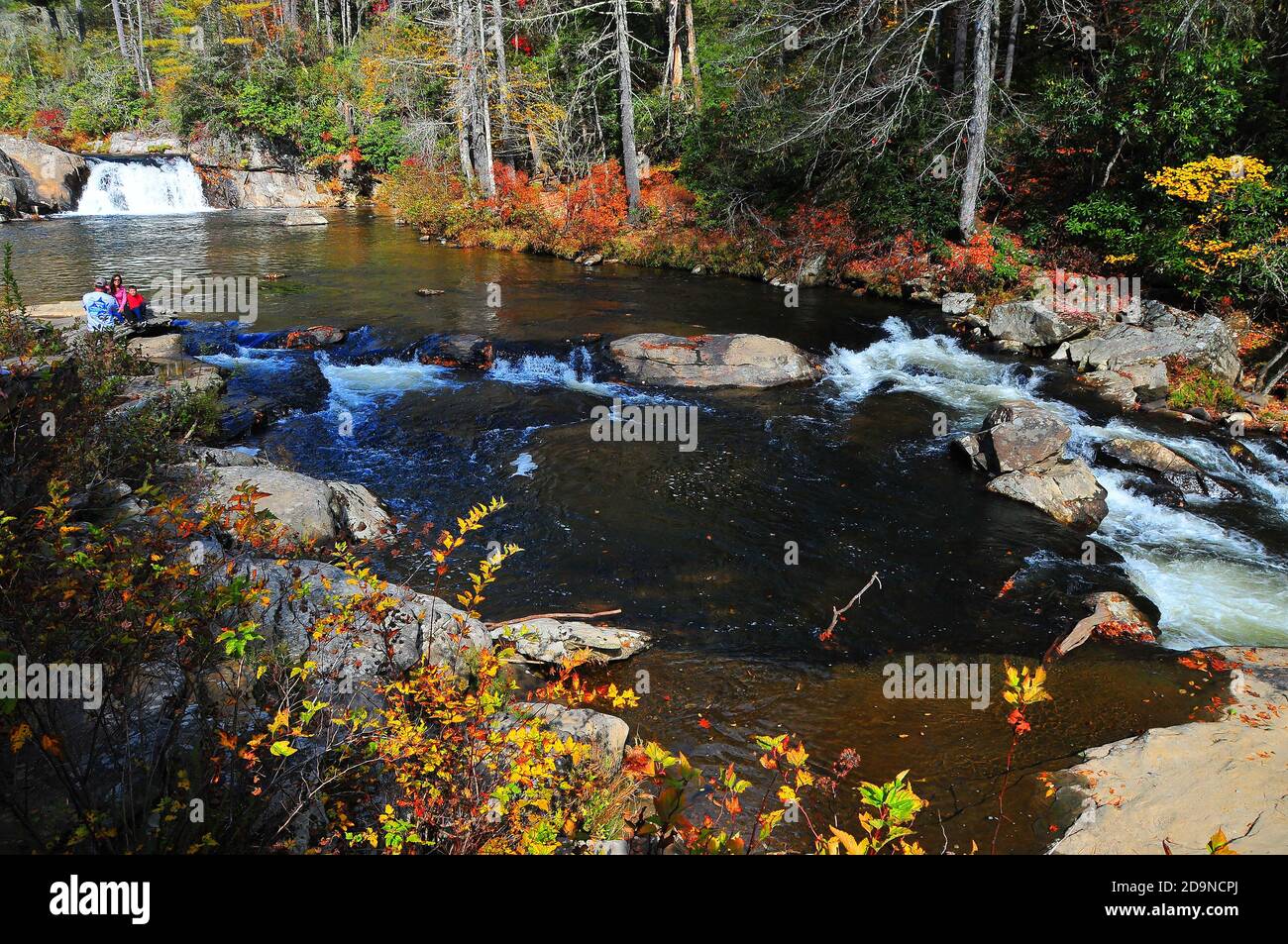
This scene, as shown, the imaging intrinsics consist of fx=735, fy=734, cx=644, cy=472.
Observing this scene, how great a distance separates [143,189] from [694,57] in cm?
2536

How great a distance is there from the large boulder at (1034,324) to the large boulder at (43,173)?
120 feet

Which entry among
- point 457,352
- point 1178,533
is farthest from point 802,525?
point 457,352

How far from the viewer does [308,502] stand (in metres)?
8.01

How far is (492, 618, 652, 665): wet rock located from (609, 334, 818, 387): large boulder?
769cm

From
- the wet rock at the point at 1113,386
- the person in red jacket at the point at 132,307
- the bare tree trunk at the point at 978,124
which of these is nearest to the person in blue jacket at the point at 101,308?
the person in red jacket at the point at 132,307

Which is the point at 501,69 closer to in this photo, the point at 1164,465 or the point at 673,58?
the point at 673,58

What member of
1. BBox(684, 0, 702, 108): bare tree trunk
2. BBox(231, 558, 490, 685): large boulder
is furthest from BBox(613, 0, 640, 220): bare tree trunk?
BBox(231, 558, 490, 685): large boulder

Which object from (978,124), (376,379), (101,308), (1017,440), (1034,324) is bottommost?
(1017,440)

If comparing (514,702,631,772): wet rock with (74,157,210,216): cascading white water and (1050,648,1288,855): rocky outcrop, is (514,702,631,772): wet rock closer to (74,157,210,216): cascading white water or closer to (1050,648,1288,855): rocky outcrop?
(1050,648,1288,855): rocky outcrop

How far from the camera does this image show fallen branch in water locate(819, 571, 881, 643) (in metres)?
7.38

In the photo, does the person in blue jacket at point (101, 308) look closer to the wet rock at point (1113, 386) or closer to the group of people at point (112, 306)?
the group of people at point (112, 306)
